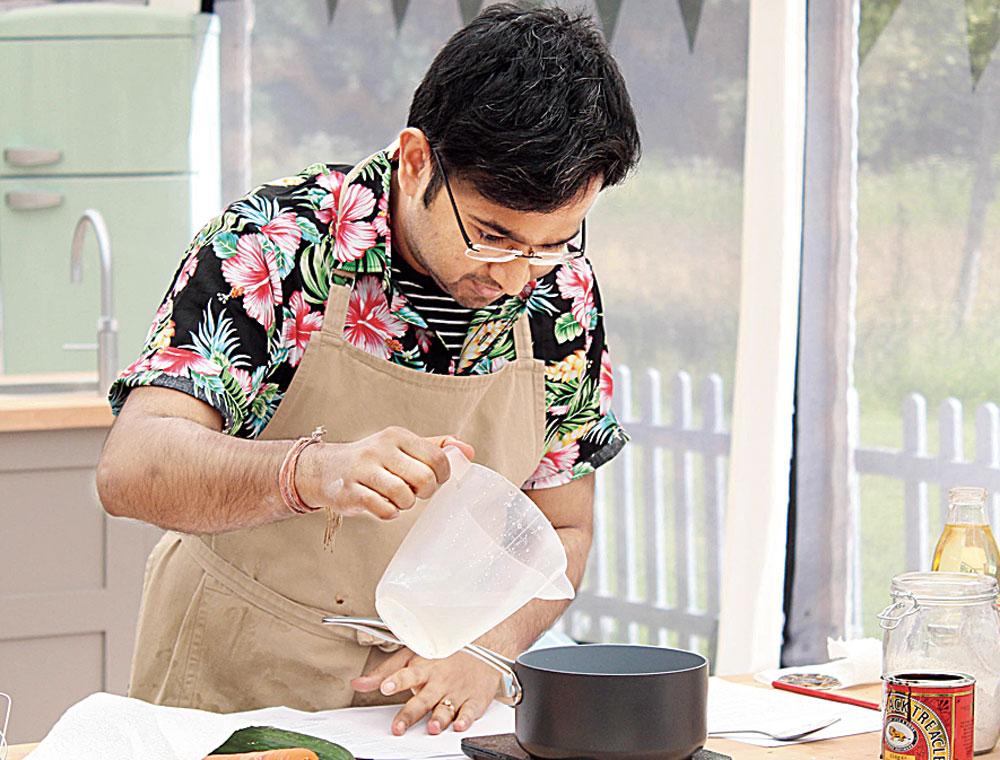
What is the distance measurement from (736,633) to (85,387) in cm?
183

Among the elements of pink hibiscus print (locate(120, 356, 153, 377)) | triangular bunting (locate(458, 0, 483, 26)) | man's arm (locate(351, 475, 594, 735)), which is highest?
triangular bunting (locate(458, 0, 483, 26))

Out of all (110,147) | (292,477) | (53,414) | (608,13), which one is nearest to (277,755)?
(292,477)

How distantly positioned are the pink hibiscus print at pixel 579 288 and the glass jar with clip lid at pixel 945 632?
0.60 meters

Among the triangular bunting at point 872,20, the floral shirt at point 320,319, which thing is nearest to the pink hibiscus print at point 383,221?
the floral shirt at point 320,319

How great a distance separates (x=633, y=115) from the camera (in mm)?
1395

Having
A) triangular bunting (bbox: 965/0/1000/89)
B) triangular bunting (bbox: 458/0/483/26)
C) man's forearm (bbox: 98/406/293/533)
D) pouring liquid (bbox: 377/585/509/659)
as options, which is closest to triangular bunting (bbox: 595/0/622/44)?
triangular bunting (bbox: 458/0/483/26)

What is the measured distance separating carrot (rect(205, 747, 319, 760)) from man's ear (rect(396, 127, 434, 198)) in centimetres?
63

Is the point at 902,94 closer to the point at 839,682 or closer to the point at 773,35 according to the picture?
the point at 773,35

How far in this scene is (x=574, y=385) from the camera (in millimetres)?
1616

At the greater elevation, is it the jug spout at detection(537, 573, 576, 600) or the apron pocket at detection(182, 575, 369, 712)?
the jug spout at detection(537, 573, 576, 600)

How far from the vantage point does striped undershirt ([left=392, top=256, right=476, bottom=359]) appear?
149 cm

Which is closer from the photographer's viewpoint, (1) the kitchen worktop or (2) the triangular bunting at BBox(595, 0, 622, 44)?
(1) the kitchen worktop

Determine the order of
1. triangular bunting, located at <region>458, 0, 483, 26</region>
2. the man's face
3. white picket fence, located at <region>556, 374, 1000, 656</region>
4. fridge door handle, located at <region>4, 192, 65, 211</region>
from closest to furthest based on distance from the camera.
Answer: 1. the man's face
2. white picket fence, located at <region>556, 374, 1000, 656</region>
3. triangular bunting, located at <region>458, 0, 483, 26</region>
4. fridge door handle, located at <region>4, 192, 65, 211</region>

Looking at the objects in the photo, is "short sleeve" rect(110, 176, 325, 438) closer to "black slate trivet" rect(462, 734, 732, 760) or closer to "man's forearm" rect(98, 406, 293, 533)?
"man's forearm" rect(98, 406, 293, 533)
